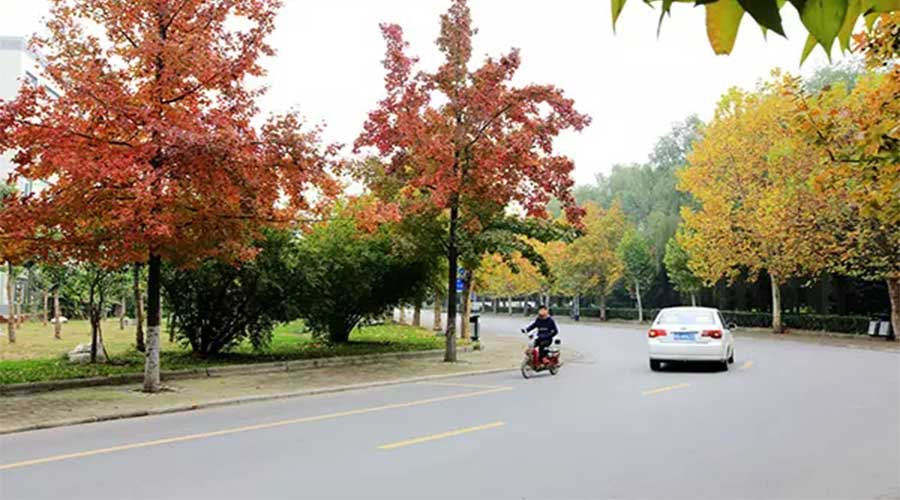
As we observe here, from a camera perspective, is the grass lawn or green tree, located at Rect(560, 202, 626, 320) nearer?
the grass lawn

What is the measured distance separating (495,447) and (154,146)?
25.2 feet

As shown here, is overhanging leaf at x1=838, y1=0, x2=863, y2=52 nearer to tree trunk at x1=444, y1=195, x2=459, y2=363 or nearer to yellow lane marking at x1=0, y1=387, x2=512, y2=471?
yellow lane marking at x1=0, y1=387, x2=512, y2=471

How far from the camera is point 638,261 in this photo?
170ft

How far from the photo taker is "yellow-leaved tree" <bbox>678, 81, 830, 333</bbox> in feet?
106

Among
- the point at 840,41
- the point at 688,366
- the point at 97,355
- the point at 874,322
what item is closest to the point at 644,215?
the point at 874,322

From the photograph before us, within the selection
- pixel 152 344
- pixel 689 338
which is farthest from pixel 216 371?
pixel 689 338

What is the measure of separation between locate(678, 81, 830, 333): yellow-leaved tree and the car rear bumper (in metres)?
16.9

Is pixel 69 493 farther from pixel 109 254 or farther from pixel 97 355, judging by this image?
pixel 97 355

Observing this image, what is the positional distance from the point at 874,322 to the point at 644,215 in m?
28.1

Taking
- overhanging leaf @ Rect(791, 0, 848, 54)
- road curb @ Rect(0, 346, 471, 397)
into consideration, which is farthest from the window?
overhanging leaf @ Rect(791, 0, 848, 54)

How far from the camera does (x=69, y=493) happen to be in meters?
6.40

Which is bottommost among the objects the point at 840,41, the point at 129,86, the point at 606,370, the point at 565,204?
the point at 606,370

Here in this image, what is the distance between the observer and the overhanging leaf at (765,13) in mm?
1132

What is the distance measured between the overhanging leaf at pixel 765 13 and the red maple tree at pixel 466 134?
54.7 feet
